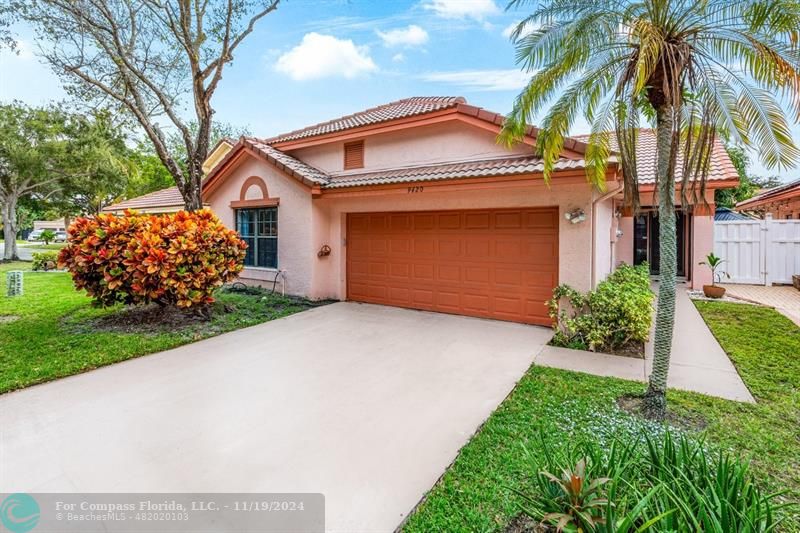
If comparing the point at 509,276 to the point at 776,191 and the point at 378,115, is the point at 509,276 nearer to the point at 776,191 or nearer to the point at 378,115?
the point at 378,115

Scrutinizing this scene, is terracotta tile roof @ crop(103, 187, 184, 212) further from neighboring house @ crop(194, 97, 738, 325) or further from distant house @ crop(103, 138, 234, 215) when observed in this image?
neighboring house @ crop(194, 97, 738, 325)

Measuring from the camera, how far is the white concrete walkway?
17.2ft

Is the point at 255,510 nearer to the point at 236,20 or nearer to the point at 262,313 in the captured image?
the point at 262,313

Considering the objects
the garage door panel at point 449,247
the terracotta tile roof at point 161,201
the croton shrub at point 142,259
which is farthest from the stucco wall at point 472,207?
the terracotta tile roof at point 161,201

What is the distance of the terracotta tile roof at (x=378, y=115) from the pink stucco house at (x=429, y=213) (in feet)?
0.40

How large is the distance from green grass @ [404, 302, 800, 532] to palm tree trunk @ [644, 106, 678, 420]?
360 mm

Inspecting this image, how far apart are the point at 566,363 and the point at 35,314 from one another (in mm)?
12500

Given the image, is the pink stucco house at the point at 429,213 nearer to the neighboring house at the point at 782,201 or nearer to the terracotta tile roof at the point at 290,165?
the terracotta tile roof at the point at 290,165

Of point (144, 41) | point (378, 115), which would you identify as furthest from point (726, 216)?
point (144, 41)

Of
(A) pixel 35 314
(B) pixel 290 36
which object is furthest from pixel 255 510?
(B) pixel 290 36

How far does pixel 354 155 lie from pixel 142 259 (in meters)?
6.52

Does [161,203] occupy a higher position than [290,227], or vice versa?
[161,203]

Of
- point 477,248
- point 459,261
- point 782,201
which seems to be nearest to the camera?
point 477,248

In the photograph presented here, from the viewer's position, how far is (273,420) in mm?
4336
